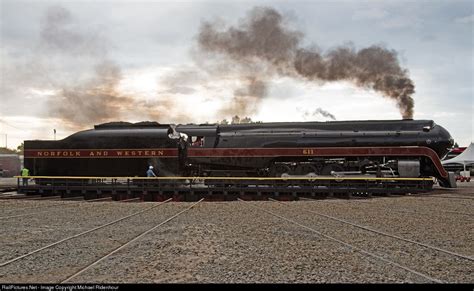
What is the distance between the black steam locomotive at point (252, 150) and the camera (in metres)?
17.7

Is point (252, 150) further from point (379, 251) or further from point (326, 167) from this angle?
point (379, 251)

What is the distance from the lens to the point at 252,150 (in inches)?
716

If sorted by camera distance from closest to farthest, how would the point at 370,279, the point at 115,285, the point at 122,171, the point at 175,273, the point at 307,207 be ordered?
the point at 115,285 → the point at 370,279 → the point at 175,273 → the point at 307,207 → the point at 122,171

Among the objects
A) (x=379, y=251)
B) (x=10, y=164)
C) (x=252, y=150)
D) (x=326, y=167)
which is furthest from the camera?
(x=10, y=164)

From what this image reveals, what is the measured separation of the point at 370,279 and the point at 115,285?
10.9ft

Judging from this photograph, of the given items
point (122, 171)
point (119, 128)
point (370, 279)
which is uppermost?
point (119, 128)

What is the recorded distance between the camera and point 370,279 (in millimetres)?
5328

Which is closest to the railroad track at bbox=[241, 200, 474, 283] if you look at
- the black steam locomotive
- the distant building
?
the black steam locomotive


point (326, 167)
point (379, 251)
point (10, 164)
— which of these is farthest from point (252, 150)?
point (10, 164)

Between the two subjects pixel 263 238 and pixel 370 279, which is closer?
pixel 370 279

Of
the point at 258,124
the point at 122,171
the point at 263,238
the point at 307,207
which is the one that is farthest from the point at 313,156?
the point at 263,238

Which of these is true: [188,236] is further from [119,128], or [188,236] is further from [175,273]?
[119,128]

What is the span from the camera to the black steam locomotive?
17.7 metres

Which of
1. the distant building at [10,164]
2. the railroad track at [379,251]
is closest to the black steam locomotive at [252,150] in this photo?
the railroad track at [379,251]
